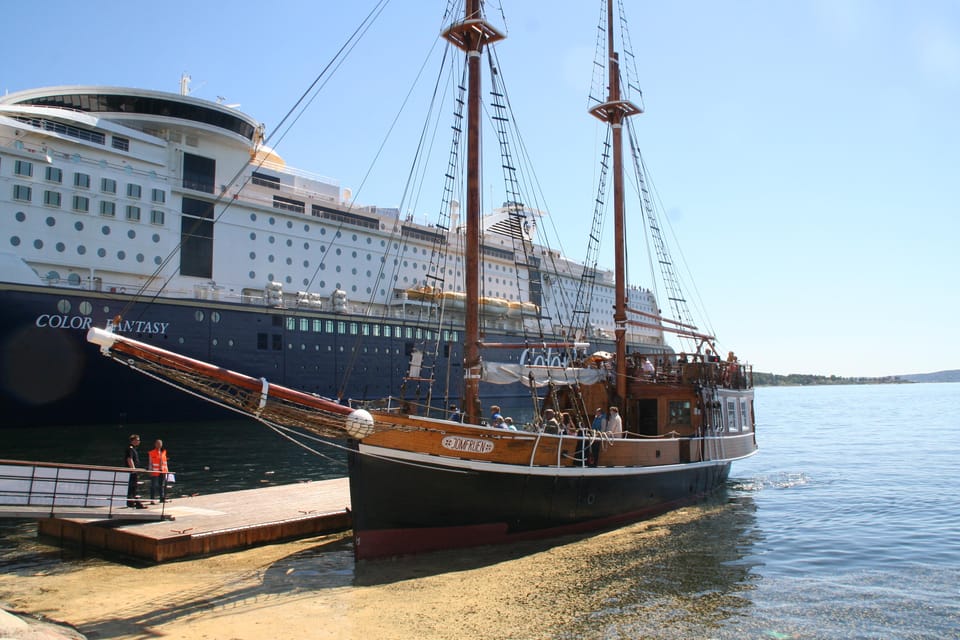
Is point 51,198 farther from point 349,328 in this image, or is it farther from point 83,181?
point 349,328

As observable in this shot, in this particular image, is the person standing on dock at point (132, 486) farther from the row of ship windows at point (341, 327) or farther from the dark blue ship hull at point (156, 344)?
the row of ship windows at point (341, 327)

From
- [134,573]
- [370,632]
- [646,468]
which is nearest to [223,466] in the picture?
[134,573]

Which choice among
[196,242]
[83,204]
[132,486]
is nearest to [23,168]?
[83,204]

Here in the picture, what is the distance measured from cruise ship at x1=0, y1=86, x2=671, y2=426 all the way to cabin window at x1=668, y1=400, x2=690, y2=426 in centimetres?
304

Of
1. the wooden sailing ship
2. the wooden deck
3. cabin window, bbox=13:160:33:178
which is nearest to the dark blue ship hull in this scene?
cabin window, bbox=13:160:33:178

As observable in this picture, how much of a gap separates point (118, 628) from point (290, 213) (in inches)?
1054

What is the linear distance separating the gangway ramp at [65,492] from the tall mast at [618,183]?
10237mm

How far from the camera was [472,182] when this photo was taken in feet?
39.2

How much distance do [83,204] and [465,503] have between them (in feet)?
71.9

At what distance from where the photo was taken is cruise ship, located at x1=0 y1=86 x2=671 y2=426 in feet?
72.9

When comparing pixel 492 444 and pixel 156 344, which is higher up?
pixel 156 344

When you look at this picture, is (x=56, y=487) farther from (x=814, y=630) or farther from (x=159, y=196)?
(x=159, y=196)

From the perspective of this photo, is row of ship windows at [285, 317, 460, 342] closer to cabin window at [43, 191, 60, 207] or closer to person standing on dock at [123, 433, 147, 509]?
cabin window at [43, 191, 60, 207]

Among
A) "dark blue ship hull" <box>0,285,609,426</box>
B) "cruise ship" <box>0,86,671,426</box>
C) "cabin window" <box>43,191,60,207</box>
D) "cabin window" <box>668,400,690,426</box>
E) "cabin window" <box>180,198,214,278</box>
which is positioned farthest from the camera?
"cabin window" <box>180,198,214,278</box>
